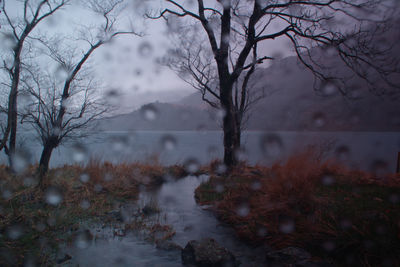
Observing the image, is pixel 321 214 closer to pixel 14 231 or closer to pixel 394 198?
pixel 394 198

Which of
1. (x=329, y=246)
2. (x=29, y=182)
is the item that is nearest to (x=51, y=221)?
(x=29, y=182)

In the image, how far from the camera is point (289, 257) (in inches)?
147

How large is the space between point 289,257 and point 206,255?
3.79 feet

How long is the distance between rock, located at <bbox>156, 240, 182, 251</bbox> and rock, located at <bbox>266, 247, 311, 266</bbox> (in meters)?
1.50

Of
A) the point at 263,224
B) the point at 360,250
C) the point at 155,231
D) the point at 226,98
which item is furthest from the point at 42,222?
the point at 226,98

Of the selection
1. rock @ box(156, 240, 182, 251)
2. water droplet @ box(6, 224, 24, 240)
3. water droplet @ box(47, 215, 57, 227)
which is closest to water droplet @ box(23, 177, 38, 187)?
water droplet @ box(47, 215, 57, 227)

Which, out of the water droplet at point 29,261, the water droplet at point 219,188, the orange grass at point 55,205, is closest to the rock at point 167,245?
the orange grass at point 55,205

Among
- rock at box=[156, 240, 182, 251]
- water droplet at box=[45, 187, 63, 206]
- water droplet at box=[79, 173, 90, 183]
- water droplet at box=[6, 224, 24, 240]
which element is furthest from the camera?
water droplet at box=[79, 173, 90, 183]

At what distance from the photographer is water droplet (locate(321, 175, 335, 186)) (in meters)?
7.38

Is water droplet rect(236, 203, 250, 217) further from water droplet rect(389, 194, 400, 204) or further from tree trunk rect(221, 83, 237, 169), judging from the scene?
tree trunk rect(221, 83, 237, 169)

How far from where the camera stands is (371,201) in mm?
5199

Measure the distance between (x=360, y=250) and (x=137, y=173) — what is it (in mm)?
8572

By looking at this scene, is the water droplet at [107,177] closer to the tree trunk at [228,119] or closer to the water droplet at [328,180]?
the tree trunk at [228,119]

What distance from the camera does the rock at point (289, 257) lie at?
3607 millimetres
